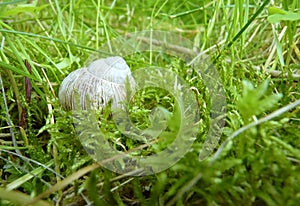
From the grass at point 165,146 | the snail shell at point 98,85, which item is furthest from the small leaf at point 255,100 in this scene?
the snail shell at point 98,85

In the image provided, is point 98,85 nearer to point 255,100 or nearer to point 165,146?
point 165,146

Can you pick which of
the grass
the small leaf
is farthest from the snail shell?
the small leaf

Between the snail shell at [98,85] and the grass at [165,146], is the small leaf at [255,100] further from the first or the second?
the snail shell at [98,85]

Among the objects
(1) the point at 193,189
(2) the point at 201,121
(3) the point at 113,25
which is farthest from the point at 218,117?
(3) the point at 113,25

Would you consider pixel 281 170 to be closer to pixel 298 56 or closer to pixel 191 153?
pixel 191 153

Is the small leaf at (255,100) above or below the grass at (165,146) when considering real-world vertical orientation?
above

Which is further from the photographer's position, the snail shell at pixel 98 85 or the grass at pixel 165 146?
the snail shell at pixel 98 85

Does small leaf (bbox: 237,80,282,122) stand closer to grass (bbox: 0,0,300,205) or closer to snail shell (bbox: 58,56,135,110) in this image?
grass (bbox: 0,0,300,205)

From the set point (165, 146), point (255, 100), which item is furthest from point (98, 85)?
point (255, 100)
